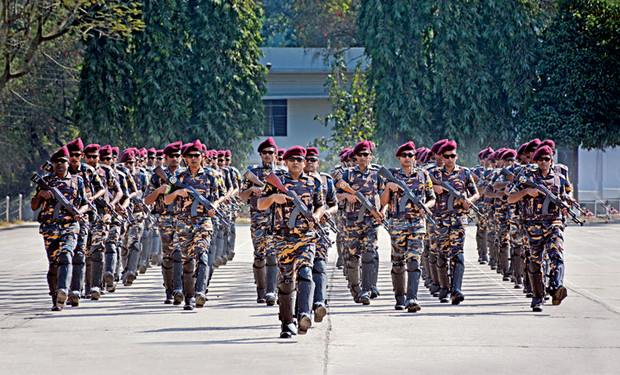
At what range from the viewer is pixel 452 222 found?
14039 millimetres

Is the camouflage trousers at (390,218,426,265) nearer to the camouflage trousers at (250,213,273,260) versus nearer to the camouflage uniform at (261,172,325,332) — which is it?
the camouflage trousers at (250,213,273,260)

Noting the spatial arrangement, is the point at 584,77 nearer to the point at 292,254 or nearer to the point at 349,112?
the point at 349,112

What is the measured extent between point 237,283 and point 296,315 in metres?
5.95

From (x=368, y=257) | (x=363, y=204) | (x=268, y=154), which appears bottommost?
(x=368, y=257)

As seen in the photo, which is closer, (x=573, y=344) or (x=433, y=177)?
(x=573, y=344)

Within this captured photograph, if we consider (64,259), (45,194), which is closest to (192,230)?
(64,259)

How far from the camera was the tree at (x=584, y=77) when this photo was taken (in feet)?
122

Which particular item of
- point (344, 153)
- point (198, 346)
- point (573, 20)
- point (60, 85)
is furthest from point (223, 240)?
point (60, 85)

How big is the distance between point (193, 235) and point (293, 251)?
287 cm

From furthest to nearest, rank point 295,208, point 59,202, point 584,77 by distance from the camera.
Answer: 1. point 584,77
2. point 59,202
3. point 295,208

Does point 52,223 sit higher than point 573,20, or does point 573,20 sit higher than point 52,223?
point 573,20

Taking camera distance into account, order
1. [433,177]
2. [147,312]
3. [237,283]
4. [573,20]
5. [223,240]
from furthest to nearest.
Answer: [573,20] → [223,240] → [237,283] → [433,177] → [147,312]

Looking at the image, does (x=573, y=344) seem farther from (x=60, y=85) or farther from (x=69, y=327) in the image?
(x=60, y=85)

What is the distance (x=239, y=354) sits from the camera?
973cm
